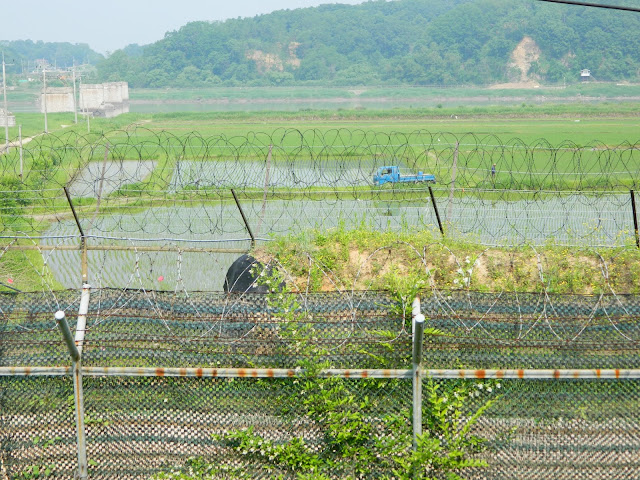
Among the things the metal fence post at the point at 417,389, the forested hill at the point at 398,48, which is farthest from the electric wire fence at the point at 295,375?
the forested hill at the point at 398,48

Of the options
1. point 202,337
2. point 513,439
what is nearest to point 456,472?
point 513,439

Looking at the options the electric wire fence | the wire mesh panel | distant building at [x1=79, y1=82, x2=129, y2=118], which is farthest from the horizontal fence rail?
distant building at [x1=79, y1=82, x2=129, y2=118]

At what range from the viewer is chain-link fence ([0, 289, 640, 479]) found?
20.1 ft

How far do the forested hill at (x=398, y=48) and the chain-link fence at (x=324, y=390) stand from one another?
344ft

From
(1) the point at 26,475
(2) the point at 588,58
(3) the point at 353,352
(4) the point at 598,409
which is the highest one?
(2) the point at 588,58

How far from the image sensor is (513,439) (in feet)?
20.1

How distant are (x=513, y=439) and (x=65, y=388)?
359cm

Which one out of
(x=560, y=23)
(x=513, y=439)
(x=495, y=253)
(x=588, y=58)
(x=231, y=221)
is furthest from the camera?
(x=560, y=23)

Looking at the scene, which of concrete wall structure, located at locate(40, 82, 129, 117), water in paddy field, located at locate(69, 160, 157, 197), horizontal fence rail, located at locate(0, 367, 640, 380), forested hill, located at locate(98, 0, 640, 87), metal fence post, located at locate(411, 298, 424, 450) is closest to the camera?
metal fence post, located at locate(411, 298, 424, 450)

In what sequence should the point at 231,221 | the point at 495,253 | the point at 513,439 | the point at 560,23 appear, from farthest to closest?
the point at 560,23 < the point at 231,221 < the point at 495,253 < the point at 513,439

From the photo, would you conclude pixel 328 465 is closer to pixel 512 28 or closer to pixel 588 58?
pixel 588 58

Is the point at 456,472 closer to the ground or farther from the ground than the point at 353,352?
closer to the ground

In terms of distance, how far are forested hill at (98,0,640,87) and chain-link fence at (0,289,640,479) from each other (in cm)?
10478

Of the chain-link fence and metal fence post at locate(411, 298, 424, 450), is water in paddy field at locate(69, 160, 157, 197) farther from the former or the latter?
metal fence post at locate(411, 298, 424, 450)
